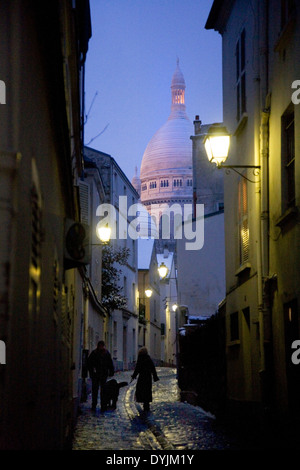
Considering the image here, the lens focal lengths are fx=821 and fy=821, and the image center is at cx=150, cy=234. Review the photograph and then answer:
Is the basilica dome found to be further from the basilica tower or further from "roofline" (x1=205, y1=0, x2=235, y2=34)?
"roofline" (x1=205, y1=0, x2=235, y2=34)

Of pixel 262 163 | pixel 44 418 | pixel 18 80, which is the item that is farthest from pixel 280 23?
pixel 18 80

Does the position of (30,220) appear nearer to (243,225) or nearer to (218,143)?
(218,143)

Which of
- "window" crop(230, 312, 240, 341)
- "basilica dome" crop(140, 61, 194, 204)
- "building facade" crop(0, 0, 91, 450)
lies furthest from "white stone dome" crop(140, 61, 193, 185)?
"building facade" crop(0, 0, 91, 450)

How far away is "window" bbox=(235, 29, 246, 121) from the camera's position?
46.9ft

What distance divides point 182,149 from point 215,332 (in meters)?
140

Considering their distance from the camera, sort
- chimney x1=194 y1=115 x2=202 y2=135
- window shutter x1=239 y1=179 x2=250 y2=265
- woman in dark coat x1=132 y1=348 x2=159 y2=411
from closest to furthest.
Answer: window shutter x1=239 y1=179 x2=250 y2=265, woman in dark coat x1=132 y1=348 x2=159 y2=411, chimney x1=194 y1=115 x2=202 y2=135

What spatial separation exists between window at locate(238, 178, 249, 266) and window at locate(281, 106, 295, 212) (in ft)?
9.56

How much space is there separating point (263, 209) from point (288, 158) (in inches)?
43.5

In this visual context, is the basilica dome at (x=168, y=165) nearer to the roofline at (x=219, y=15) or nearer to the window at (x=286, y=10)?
the roofline at (x=219, y=15)

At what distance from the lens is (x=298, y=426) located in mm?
9398

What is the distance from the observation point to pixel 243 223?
550 inches

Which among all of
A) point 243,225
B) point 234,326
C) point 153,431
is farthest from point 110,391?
point 243,225

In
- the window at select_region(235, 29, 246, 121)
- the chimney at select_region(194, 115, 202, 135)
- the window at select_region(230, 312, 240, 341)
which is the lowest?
the window at select_region(230, 312, 240, 341)

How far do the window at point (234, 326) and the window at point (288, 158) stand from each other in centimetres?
454
